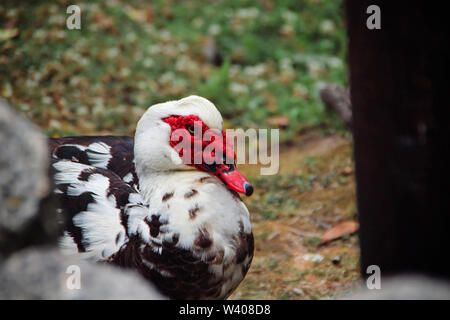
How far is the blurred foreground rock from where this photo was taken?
1.37 meters

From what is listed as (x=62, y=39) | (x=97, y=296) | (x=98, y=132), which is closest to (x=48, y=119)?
(x=98, y=132)

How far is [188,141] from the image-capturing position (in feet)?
7.36

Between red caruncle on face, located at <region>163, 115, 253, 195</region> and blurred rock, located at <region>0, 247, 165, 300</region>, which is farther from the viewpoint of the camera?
red caruncle on face, located at <region>163, 115, 253, 195</region>

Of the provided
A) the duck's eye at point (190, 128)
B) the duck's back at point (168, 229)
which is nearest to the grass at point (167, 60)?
the duck's back at point (168, 229)

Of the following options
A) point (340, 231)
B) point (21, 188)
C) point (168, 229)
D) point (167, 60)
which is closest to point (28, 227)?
point (21, 188)

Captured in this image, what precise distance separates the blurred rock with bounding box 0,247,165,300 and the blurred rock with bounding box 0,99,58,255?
0.13 ft

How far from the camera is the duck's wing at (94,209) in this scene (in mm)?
2206

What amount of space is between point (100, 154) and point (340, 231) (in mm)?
1551

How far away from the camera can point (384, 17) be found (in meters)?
1.45

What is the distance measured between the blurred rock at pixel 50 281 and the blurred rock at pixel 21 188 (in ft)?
0.13

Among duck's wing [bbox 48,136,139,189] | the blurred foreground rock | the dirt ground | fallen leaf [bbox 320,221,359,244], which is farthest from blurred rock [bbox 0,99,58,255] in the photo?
fallen leaf [bbox 320,221,359,244]

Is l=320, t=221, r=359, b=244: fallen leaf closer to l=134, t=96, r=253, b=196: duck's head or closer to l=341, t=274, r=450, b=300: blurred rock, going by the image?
l=134, t=96, r=253, b=196: duck's head

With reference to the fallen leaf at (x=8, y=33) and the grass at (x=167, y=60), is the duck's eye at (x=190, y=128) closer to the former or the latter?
the grass at (x=167, y=60)

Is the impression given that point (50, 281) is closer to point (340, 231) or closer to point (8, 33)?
point (340, 231)
